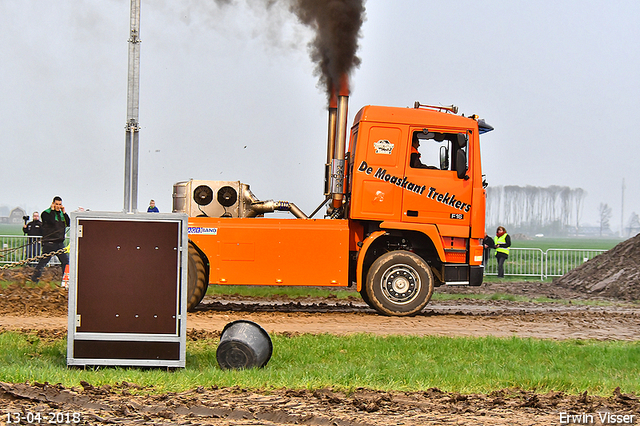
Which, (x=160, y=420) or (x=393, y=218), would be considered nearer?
(x=160, y=420)

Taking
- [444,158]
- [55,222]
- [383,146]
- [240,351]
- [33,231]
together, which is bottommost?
[240,351]

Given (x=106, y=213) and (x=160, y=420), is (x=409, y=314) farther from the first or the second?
(x=160, y=420)

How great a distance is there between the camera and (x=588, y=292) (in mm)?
21469

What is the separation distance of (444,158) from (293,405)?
8025 millimetres

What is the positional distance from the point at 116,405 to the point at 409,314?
8.29 m

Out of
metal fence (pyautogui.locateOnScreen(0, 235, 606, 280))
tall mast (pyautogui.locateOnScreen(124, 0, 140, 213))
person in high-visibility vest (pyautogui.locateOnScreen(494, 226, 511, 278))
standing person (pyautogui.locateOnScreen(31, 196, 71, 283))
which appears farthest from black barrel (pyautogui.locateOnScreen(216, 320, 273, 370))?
metal fence (pyautogui.locateOnScreen(0, 235, 606, 280))

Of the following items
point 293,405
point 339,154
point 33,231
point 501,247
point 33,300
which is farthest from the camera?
point 501,247

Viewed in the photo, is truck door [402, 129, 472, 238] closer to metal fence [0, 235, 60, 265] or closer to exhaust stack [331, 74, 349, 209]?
exhaust stack [331, 74, 349, 209]

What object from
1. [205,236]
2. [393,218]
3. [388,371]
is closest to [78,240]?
[388,371]

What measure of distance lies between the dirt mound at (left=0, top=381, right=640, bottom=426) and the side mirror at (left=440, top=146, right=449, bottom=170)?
674 centimetres

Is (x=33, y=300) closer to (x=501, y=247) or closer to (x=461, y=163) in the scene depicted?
(x=461, y=163)

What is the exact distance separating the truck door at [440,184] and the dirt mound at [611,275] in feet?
31.3

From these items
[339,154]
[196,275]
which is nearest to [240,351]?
[196,275]

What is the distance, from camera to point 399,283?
13.4 m
